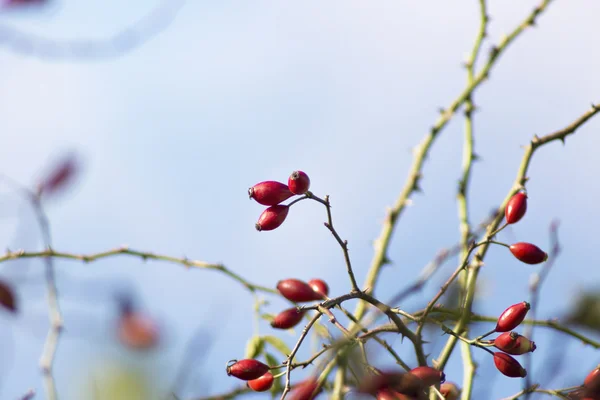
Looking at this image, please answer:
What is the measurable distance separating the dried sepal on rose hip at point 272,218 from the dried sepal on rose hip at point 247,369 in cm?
32

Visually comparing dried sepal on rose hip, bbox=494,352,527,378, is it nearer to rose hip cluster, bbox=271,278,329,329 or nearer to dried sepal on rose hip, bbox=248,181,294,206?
rose hip cluster, bbox=271,278,329,329

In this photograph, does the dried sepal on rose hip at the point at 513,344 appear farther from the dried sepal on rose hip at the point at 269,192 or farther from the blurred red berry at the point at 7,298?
the blurred red berry at the point at 7,298

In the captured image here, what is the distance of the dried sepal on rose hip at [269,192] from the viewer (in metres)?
1.81

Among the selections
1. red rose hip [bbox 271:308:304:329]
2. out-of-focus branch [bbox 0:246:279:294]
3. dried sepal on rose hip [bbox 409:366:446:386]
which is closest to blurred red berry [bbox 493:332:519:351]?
dried sepal on rose hip [bbox 409:366:446:386]

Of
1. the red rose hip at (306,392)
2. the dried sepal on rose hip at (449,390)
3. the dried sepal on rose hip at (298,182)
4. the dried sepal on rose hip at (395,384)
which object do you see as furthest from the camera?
the dried sepal on rose hip at (449,390)

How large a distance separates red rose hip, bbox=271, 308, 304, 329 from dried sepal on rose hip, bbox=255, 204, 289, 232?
0.22 metres

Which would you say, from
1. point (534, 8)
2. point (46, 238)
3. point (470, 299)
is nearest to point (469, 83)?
point (534, 8)

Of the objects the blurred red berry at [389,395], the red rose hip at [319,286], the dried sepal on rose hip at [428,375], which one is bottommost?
the blurred red berry at [389,395]

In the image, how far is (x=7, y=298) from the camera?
1.93 metres

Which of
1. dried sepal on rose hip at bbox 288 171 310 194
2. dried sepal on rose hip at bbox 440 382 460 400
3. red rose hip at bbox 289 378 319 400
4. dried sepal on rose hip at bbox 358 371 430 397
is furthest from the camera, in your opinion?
dried sepal on rose hip at bbox 440 382 460 400

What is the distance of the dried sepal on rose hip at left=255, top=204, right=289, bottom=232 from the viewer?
1823 mm

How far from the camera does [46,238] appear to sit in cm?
224

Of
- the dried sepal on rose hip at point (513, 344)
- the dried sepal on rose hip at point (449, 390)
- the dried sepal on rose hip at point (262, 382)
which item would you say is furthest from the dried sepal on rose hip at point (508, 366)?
the dried sepal on rose hip at point (262, 382)

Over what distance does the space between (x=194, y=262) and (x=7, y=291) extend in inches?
34.3
